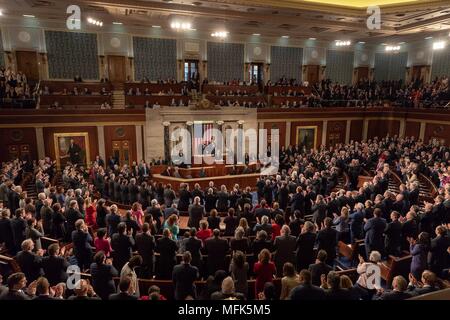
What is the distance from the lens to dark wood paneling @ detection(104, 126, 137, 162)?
1748 cm

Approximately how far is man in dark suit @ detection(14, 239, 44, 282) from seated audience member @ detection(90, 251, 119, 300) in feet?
3.68

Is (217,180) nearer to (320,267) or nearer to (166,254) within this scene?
(166,254)

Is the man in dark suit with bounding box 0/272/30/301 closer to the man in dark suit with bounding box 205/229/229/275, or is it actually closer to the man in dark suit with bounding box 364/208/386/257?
the man in dark suit with bounding box 205/229/229/275

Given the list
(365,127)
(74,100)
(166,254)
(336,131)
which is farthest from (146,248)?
(365,127)

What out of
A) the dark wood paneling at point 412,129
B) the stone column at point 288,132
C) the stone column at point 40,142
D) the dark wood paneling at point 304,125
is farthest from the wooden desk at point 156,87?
the dark wood paneling at point 412,129

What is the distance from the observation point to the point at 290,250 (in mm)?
5727

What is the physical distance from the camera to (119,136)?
1772cm

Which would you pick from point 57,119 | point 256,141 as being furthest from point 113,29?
point 256,141

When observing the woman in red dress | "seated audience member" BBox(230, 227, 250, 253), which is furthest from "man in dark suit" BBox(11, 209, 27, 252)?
the woman in red dress

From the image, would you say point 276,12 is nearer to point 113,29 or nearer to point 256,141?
point 256,141

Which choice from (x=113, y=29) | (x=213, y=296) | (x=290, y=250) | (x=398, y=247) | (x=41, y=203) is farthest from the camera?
(x=113, y=29)

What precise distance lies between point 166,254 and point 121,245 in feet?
2.77

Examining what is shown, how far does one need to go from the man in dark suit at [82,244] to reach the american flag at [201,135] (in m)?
12.8

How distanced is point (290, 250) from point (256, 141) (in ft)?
49.1
